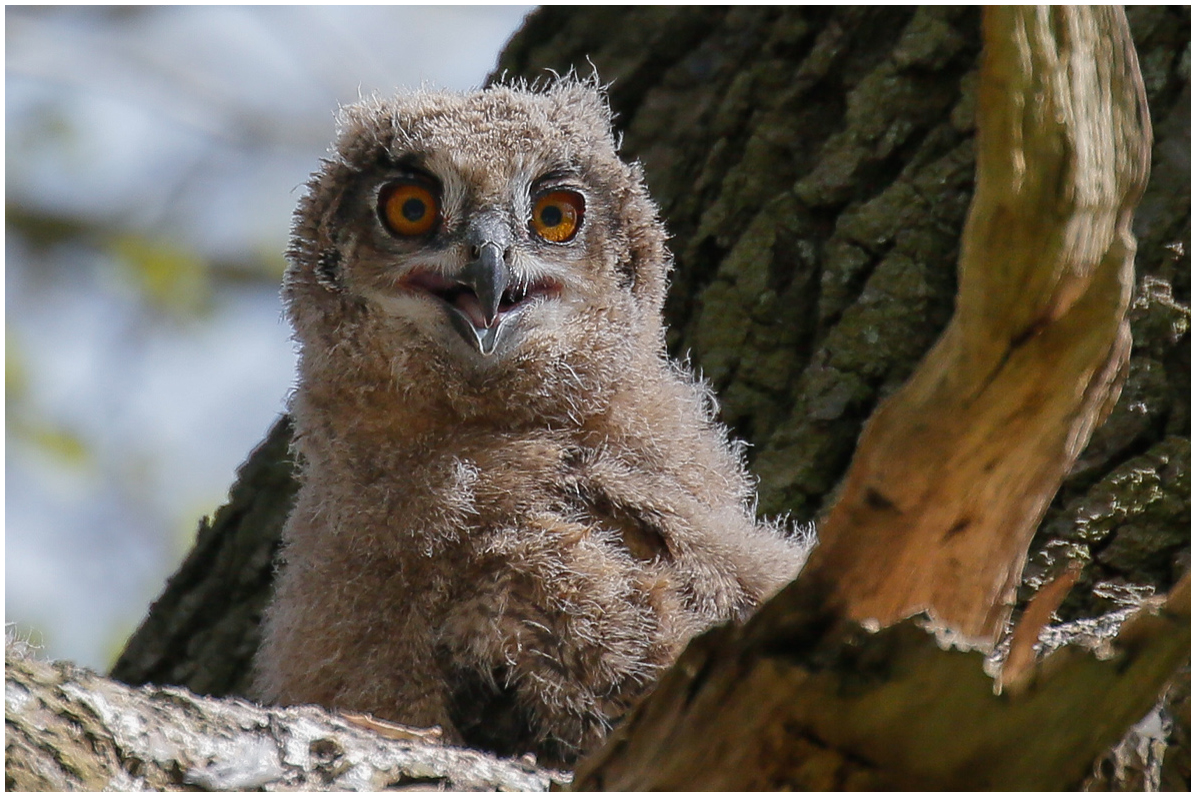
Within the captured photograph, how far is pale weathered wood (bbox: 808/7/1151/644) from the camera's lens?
166cm

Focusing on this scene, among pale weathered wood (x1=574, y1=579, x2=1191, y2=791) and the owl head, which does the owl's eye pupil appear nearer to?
the owl head

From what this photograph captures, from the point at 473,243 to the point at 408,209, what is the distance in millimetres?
299

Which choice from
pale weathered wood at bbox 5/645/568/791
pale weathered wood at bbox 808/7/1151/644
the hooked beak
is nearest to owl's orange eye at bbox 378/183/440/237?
the hooked beak

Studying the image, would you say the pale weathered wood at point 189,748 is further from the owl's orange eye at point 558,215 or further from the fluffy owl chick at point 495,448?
the owl's orange eye at point 558,215

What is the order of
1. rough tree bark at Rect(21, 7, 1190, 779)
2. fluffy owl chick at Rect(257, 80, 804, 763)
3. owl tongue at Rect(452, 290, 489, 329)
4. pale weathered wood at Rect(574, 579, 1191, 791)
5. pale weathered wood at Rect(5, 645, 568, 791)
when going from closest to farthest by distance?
pale weathered wood at Rect(574, 579, 1191, 791), pale weathered wood at Rect(5, 645, 568, 791), fluffy owl chick at Rect(257, 80, 804, 763), owl tongue at Rect(452, 290, 489, 329), rough tree bark at Rect(21, 7, 1190, 779)

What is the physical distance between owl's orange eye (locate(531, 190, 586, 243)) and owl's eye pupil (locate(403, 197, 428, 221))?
0.31m

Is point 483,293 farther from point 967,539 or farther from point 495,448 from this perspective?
point 967,539

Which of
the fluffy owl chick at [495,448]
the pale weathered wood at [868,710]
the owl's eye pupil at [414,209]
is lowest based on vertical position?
the pale weathered wood at [868,710]

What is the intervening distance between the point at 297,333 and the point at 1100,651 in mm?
2479

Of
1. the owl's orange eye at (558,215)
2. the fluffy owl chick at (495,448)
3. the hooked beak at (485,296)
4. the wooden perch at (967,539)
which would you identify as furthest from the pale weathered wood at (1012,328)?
the owl's orange eye at (558,215)

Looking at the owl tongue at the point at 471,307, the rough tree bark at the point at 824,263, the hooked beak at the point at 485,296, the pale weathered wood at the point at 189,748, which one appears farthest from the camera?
the rough tree bark at the point at 824,263

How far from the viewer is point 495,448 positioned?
10.1 feet

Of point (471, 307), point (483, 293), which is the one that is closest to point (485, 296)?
point (483, 293)

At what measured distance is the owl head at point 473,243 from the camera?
127 inches
